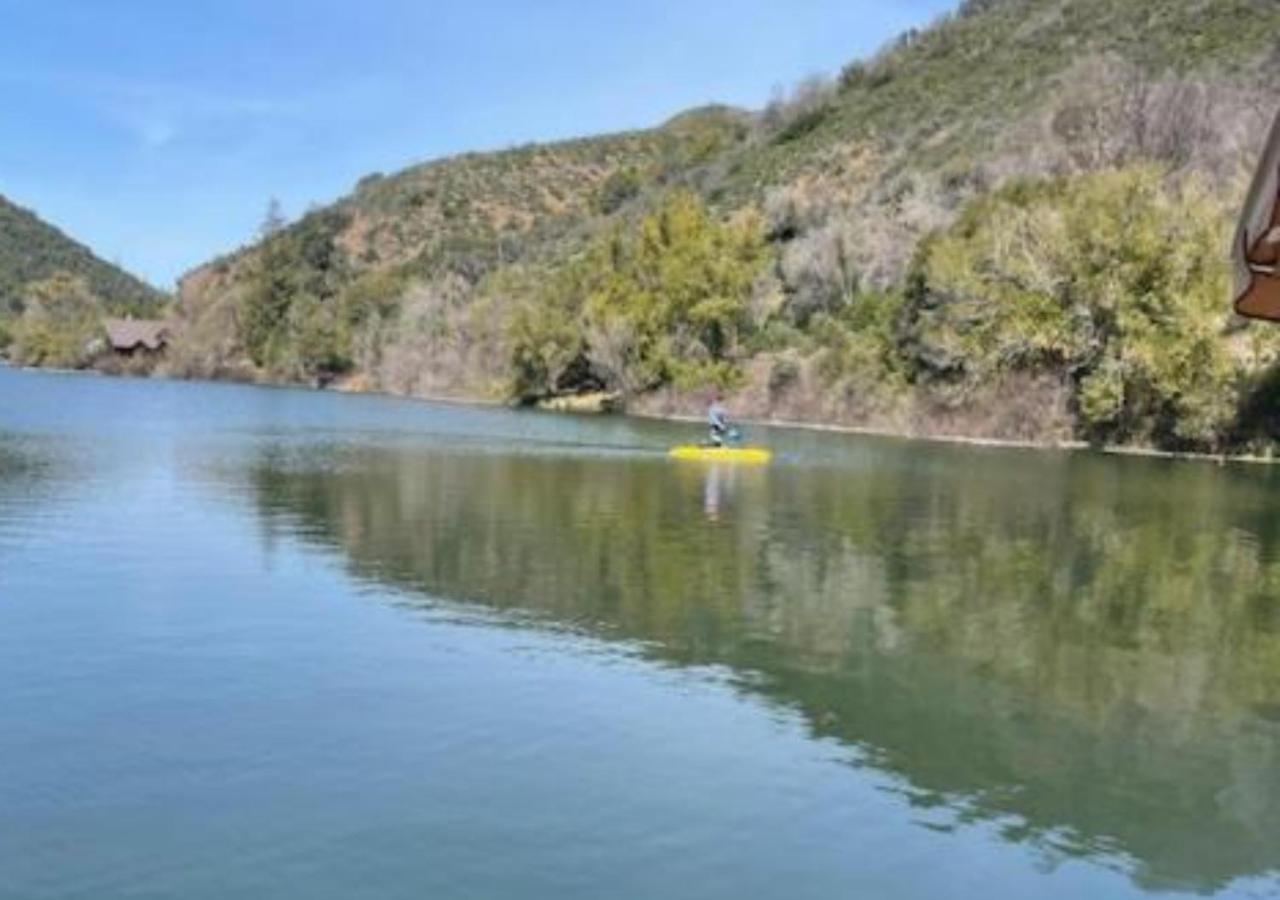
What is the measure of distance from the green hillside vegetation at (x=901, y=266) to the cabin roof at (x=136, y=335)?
736 centimetres

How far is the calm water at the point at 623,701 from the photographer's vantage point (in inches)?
421

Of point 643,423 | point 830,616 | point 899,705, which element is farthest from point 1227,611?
point 643,423

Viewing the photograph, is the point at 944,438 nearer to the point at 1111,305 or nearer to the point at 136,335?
the point at 1111,305

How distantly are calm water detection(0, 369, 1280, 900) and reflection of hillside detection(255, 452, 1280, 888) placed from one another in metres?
0.08

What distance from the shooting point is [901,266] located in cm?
8869

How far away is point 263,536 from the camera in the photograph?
26297 mm

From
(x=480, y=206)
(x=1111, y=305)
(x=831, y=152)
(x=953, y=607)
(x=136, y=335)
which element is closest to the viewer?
(x=953, y=607)

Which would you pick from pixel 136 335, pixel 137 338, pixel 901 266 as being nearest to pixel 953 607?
pixel 901 266

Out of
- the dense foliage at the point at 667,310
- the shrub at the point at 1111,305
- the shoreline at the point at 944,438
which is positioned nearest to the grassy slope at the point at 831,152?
the dense foliage at the point at 667,310

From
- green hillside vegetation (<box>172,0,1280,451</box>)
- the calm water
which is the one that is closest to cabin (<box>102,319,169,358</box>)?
green hillside vegetation (<box>172,0,1280,451</box>)

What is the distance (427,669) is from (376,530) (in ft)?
37.7

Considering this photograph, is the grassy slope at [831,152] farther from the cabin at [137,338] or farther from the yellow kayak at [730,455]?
the yellow kayak at [730,455]

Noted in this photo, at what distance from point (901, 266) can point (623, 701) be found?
76.3 metres

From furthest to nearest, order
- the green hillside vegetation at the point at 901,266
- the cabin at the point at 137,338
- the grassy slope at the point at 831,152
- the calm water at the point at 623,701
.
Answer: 1. the cabin at the point at 137,338
2. the grassy slope at the point at 831,152
3. the green hillside vegetation at the point at 901,266
4. the calm water at the point at 623,701
